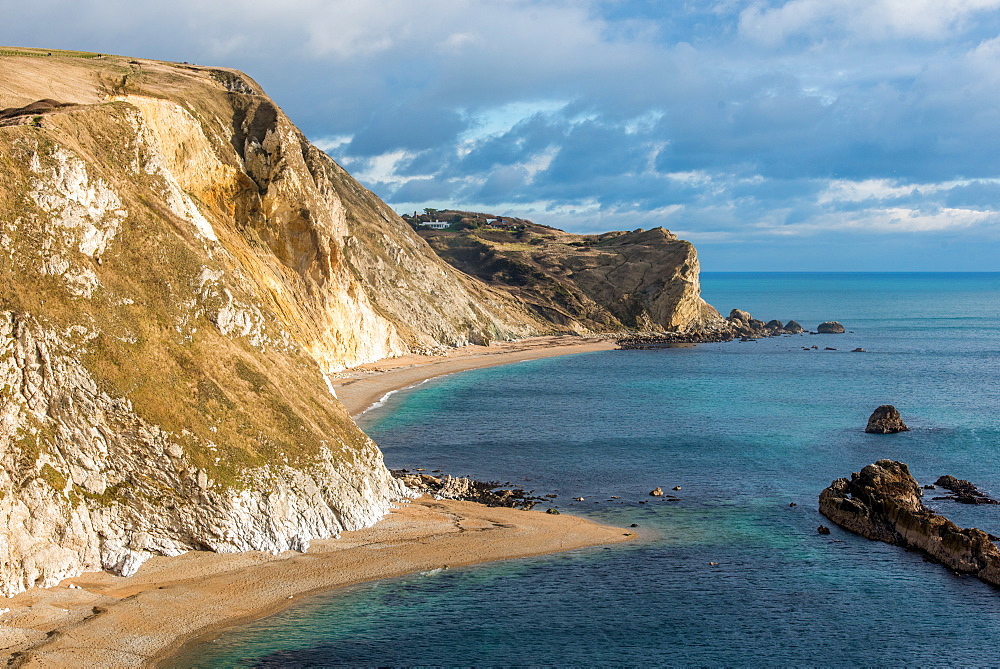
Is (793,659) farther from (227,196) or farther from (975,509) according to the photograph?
(227,196)

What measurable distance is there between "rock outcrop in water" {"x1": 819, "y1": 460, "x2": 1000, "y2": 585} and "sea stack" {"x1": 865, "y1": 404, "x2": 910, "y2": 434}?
2149 cm

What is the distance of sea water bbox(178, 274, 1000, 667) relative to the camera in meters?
27.1

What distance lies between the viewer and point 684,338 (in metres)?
143

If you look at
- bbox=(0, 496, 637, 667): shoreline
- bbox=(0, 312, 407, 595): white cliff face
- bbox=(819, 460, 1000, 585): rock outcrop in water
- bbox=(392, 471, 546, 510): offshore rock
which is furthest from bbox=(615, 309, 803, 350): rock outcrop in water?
bbox=(0, 312, 407, 595): white cliff face

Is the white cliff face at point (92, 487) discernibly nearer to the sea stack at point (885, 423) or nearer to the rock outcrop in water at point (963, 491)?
the rock outcrop in water at point (963, 491)

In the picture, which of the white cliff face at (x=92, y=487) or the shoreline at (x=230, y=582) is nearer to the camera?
the shoreline at (x=230, y=582)

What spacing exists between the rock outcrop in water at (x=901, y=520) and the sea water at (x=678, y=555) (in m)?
0.74

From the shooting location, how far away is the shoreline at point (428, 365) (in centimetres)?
7575

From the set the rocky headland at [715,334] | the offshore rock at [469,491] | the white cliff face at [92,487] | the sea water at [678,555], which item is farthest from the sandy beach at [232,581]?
the rocky headland at [715,334]

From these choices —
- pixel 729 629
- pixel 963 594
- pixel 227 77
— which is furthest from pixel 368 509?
pixel 227 77

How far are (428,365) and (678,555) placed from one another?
65.0 meters

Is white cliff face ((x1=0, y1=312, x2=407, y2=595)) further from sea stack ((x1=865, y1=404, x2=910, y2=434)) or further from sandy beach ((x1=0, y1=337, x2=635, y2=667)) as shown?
sea stack ((x1=865, y1=404, x2=910, y2=434))

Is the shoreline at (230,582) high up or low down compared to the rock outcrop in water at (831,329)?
down

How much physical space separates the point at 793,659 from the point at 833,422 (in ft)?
152
